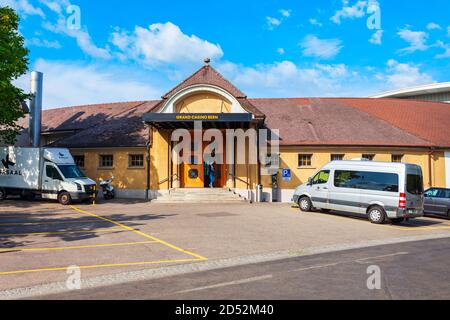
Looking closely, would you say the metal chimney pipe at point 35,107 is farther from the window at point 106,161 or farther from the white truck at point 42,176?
the window at point 106,161

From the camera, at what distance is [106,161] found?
24.8 meters

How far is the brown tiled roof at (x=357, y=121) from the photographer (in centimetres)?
2436

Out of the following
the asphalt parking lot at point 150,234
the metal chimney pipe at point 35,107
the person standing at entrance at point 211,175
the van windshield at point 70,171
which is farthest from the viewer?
the metal chimney pipe at point 35,107

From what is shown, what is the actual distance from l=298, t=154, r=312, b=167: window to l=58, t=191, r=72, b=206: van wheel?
14049 millimetres

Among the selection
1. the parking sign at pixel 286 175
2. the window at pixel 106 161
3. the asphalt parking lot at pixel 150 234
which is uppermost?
the window at pixel 106 161

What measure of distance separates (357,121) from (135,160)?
1600cm

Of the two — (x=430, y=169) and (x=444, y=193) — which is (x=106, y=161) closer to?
(x=444, y=193)

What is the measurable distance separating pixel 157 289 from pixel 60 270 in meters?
2.57

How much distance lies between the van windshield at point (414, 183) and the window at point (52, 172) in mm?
17286

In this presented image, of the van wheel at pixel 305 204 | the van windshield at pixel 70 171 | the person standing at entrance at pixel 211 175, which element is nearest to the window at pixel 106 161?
the van windshield at pixel 70 171

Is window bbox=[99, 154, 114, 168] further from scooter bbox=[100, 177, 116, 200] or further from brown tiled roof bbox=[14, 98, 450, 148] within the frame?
scooter bbox=[100, 177, 116, 200]

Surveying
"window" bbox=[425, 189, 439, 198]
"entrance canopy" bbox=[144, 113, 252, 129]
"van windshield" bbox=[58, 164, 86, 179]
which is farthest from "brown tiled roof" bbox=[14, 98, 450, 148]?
"window" bbox=[425, 189, 439, 198]
